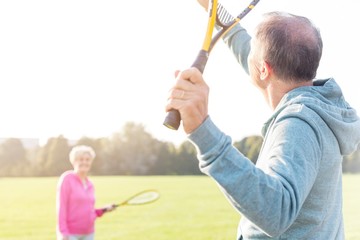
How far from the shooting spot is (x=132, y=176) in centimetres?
4356

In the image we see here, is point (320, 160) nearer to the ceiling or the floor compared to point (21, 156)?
nearer to the ceiling

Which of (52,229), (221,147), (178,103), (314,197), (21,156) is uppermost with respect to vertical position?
(178,103)

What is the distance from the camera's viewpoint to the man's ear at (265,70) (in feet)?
6.23

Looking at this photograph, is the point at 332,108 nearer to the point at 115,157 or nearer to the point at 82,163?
the point at 82,163

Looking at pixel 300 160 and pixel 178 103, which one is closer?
pixel 178 103

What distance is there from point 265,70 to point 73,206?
5.53 meters

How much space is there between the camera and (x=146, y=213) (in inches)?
928

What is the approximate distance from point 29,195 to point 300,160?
103ft

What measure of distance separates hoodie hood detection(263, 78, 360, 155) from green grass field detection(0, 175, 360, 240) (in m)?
11.7

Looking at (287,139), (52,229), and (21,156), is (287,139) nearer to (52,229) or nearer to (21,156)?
(52,229)

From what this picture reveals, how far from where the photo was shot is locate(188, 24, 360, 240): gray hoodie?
155cm

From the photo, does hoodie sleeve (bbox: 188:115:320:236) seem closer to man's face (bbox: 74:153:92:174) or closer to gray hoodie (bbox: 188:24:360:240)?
gray hoodie (bbox: 188:24:360:240)

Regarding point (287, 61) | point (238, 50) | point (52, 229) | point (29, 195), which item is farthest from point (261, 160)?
point (29, 195)

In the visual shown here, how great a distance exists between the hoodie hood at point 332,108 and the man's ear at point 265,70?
86mm
